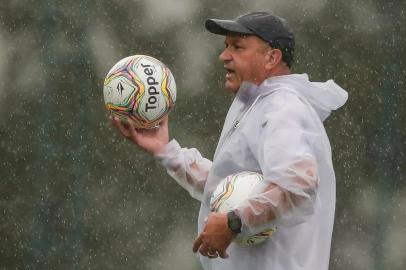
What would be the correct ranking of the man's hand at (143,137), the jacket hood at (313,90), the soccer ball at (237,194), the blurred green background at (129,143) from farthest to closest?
the blurred green background at (129,143)
the man's hand at (143,137)
the jacket hood at (313,90)
the soccer ball at (237,194)

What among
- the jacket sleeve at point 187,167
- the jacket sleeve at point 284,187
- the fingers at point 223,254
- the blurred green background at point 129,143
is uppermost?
the jacket sleeve at point 284,187

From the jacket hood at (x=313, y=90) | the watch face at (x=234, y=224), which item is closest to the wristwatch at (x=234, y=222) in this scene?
the watch face at (x=234, y=224)

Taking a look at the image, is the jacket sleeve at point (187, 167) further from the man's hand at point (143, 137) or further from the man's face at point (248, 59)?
the man's face at point (248, 59)

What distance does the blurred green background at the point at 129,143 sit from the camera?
995 cm

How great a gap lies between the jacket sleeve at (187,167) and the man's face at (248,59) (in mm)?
502

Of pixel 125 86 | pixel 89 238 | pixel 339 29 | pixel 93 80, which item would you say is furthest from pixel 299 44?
pixel 125 86

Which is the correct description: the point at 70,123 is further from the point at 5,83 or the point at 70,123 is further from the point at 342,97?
the point at 342,97

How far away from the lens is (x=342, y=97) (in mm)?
4184

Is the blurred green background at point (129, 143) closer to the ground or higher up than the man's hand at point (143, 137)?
closer to the ground

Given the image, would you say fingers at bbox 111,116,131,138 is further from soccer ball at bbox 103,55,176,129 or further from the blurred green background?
the blurred green background

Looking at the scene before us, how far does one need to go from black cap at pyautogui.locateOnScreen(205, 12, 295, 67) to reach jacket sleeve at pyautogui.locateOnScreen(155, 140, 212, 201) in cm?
63

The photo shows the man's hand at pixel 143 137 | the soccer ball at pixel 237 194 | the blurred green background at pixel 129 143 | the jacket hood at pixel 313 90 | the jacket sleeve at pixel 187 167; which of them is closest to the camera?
the soccer ball at pixel 237 194

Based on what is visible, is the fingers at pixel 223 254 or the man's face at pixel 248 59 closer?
the fingers at pixel 223 254

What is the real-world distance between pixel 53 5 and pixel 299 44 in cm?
229
